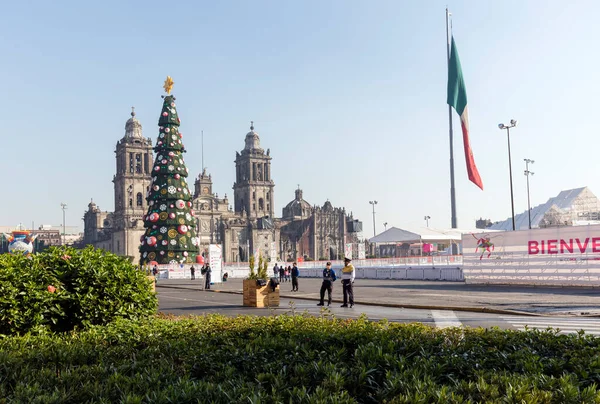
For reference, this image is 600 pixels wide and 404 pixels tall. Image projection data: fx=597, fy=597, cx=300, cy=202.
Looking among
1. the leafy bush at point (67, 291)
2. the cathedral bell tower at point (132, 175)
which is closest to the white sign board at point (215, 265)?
the leafy bush at point (67, 291)

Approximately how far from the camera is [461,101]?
35.7m

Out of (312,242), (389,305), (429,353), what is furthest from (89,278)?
(312,242)

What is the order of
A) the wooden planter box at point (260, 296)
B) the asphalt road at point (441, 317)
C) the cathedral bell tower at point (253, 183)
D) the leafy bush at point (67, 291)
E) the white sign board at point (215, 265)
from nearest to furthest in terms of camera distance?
the leafy bush at point (67, 291), the asphalt road at point (441, 317), the wooden planter box at point (260, 296), the white sign board at point (215, 265), the cathedral bell tower at point (253, 183)

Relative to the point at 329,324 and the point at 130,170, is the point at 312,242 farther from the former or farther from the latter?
the point at 329,324

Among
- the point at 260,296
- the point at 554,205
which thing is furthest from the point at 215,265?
the point at 554,205

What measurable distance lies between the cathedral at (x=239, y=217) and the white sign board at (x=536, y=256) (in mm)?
81573

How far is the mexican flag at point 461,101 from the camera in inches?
1294

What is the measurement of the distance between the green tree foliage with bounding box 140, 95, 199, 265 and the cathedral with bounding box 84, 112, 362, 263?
54.9 m

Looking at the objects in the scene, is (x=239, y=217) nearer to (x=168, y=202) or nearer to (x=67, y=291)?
(x=168, y=202)

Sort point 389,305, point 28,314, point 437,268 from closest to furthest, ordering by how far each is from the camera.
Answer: point 28,314 → point 389,305 → point 437,268

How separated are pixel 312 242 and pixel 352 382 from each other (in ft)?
425

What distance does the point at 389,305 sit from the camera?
19.6 metres

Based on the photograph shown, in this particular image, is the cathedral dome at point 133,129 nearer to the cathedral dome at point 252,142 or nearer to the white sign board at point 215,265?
the cathedral dome at point 252,142

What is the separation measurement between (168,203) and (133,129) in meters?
71.9
